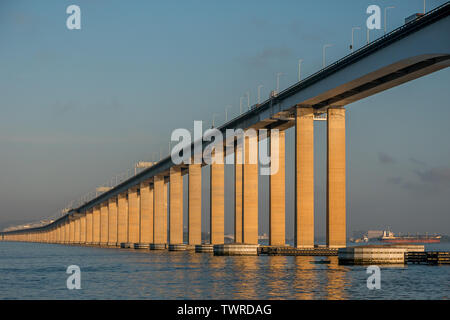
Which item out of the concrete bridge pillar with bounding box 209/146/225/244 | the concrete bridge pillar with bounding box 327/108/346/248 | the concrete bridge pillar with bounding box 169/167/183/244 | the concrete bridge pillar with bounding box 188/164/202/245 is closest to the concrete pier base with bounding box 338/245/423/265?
the concrete bridge pillar with bounding box 327/108/346/248

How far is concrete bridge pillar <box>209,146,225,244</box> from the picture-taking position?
123 meters

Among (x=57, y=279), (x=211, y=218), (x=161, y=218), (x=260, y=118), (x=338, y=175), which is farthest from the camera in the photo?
(x=161, y=218)

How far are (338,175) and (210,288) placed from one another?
133ft

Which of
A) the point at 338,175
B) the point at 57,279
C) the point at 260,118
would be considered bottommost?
the point at 57,279

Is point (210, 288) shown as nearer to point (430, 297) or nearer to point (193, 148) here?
point (430, 297)

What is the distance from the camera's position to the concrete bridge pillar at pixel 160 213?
158 meters

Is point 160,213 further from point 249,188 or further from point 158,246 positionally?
point 249,188

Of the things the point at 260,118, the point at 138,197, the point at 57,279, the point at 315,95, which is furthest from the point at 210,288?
the point at 138,197

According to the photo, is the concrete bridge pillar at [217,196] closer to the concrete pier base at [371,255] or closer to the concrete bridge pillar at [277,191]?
the concrete bridge pillar at [277,191]

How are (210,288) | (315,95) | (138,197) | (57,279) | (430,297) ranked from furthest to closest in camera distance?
(138,197), (315,95), (57,279), (210,288), (430,297)

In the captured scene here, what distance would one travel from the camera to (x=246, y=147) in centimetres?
11125

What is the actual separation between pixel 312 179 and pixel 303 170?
1663 mm

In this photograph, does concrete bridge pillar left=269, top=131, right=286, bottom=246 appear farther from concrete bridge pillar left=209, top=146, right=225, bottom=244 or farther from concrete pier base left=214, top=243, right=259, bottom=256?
concrete bridge pillar left=209, top=146, right=225, bottom=244
